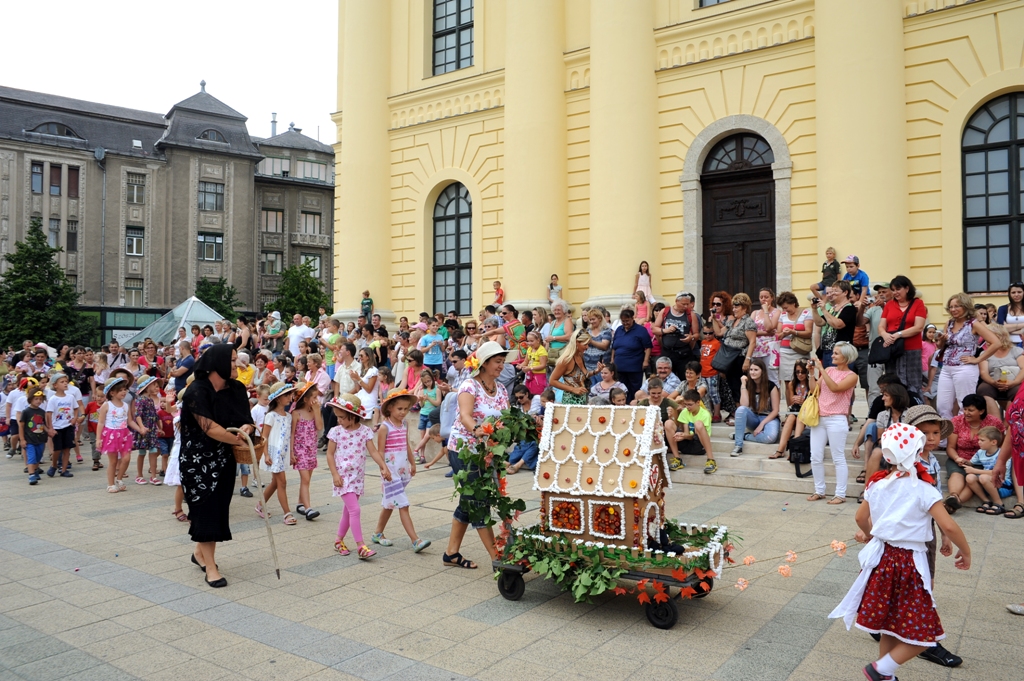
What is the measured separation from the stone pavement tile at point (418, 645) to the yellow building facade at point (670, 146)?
11.6m

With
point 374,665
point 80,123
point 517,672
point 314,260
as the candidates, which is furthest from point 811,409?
point 80,123

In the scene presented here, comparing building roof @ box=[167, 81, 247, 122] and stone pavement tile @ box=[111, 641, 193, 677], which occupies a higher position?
building roof @ box=[167, 81, 247, 122]

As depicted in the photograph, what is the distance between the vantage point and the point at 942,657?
468cm

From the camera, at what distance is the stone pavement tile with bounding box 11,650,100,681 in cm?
468

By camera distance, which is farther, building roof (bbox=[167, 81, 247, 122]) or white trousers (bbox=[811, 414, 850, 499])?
building roof (bbox=[167, 81, 247, 122])

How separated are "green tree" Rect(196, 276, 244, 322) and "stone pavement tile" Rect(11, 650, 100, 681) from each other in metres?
44.7

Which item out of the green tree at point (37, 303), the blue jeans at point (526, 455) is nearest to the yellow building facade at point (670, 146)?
the blue jeans at point (526, 455)

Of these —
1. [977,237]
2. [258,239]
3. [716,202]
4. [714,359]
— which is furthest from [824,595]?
[258,239]

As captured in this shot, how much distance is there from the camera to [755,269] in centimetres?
1605

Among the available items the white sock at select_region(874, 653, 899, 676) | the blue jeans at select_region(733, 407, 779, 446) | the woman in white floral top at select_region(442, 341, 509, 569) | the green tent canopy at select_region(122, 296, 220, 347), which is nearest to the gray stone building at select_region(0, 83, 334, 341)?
the green tent canopy at select_region(122, 296, 220, 347)

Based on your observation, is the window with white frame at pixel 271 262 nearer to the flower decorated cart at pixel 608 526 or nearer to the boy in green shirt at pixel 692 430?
the boy in green shirt at pixel 692 430

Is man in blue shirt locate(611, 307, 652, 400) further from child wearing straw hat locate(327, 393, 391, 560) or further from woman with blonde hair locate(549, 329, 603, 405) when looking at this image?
child wearing straw hat locate(327, 393, 391, 560)

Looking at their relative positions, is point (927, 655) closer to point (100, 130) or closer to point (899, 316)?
point (899, 316)

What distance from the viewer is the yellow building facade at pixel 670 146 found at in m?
13.8
